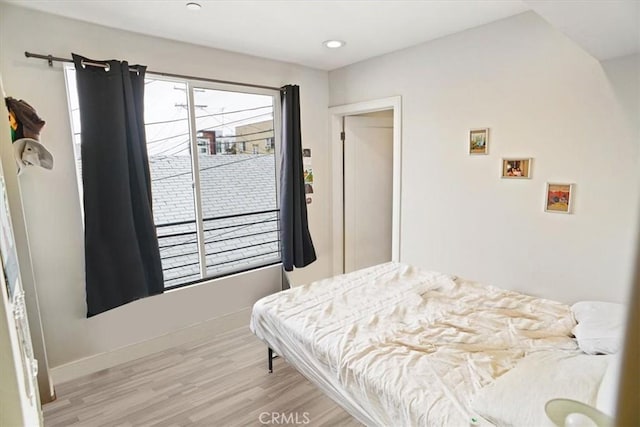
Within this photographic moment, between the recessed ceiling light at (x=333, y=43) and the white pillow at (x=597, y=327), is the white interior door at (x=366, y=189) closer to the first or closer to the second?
the recessed ceiling light at (x=333, y=43)

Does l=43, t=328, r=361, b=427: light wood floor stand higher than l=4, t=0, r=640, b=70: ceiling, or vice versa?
l=4, t=0, r=640, b=70: ceiling

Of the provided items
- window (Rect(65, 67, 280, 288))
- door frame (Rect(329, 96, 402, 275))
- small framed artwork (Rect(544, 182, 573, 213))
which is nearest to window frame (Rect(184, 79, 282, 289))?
window (Rect(65, 67, 280, 288))

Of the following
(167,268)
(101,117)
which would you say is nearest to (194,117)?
(101,117)

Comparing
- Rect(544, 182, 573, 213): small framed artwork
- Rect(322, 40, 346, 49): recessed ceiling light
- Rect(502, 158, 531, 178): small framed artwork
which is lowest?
Rect(544, 182, 573, 213): small framed artwork

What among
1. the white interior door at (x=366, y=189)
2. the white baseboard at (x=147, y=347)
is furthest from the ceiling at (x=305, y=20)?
the white baseboard at (x=147, y=347)

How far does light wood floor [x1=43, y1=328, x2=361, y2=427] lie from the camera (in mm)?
2033

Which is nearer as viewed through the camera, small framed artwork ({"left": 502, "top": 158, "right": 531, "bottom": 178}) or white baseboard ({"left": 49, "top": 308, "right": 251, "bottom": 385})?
small framed artwork ({"left": 502, "top": 158, "right": 531, "bottom": 178})

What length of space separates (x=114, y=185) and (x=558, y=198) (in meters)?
2.98

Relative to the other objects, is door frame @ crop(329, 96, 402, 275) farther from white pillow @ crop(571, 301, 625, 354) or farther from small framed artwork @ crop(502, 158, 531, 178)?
white pillow @ crop(571, 301, 625, 354)

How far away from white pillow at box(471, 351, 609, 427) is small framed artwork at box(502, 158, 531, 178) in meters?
1.27

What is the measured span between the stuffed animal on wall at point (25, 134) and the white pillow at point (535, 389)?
2654 millimetres

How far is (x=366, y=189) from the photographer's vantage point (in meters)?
3.92

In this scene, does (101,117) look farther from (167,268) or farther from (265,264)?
(265,264)

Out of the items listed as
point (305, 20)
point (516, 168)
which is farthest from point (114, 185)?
point (516, 168)
